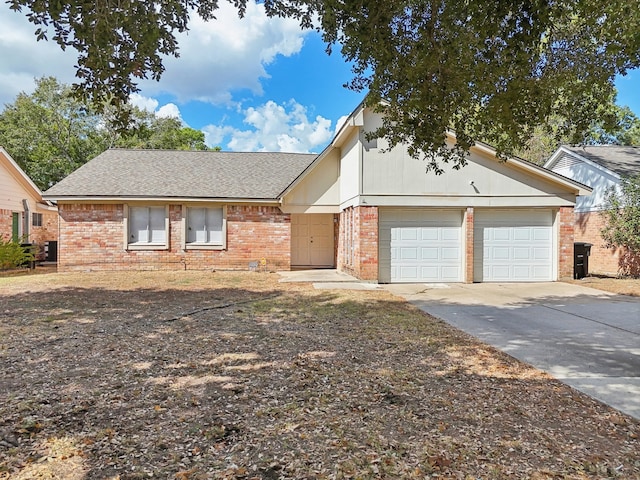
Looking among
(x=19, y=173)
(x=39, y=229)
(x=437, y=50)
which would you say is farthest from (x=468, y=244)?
(x=39, y=229)

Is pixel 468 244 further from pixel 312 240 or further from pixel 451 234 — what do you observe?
pixel 312 240

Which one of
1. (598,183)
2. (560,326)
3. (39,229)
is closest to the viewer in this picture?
(560,326)

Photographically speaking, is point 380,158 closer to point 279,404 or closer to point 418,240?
point 418,240

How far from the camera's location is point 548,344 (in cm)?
595

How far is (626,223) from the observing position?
14.9 m

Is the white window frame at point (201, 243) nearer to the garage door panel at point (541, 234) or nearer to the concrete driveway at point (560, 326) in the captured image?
the concrete driveway at point (560, 326)

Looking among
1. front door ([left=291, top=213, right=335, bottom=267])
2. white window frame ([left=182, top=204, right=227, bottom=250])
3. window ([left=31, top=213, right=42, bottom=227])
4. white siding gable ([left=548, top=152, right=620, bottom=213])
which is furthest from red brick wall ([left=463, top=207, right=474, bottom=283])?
window ([left=31, top=213, right=42, bottom=227])

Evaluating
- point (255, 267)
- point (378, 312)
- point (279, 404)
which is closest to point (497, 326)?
point (378, 312)

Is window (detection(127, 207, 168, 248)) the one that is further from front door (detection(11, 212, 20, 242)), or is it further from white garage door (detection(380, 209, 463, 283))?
white garage door (detection(380, 209, 463, 283))

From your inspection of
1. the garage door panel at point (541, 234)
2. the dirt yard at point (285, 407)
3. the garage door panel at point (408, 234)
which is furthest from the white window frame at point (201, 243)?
the garage door panel at point (541, 234)

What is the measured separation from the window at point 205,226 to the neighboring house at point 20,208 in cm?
715

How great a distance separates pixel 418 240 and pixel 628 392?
29.7 feet

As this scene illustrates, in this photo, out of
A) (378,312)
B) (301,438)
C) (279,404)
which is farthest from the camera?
(378,312)

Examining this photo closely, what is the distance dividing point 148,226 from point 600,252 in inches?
690
